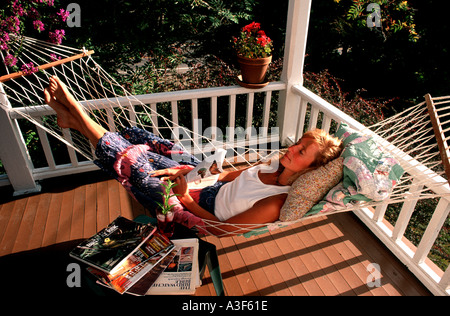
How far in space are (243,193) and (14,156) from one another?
194cm

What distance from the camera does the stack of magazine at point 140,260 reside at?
129 cm

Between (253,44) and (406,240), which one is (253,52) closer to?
(253,44)

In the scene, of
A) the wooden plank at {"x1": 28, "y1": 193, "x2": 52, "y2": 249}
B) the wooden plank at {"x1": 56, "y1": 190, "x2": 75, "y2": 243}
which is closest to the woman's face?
the wooden plank at {"x1": 56, "y1": 190, "x2": 75, "y2": 243}

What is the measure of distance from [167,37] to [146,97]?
1270mm

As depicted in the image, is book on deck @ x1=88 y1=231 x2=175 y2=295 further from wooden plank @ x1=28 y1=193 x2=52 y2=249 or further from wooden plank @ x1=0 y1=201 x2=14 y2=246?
wooden plank @ x1=0 y1=201 x2=14 y2=246

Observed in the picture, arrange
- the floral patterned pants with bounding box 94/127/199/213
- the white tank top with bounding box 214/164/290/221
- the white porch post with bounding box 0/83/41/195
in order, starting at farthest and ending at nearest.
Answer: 1. the white porch post with bounding box 0/83/41/195
2. the floral patterned pants with bounding box 94/127/199/213
3. the white tank top with bounding box 214/164/290/221

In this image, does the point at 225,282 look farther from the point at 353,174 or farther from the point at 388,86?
the point at 388,86

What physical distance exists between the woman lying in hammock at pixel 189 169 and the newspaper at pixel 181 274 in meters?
0.14

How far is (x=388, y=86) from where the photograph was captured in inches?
204

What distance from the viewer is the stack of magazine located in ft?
4.25

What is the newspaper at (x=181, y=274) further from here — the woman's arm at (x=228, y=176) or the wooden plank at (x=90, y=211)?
the wooden plank at (x=90, y=211)

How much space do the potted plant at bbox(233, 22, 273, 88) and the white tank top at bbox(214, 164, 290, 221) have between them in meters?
1.20

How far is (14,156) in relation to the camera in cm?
249
